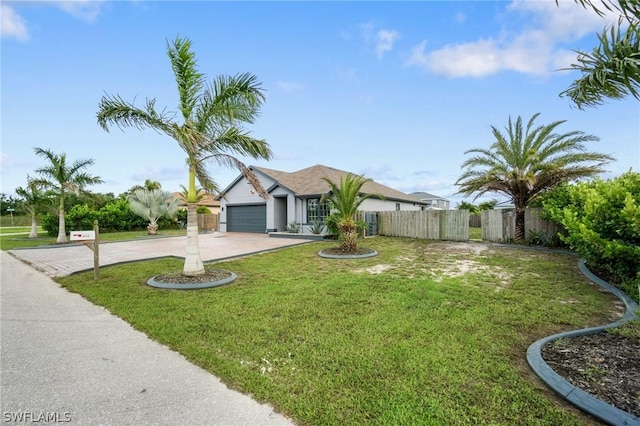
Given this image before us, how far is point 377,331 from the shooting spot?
4043 mm

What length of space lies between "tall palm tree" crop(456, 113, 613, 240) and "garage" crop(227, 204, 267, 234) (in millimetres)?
12824

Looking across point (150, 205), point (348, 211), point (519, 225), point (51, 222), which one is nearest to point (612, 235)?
point (519, 225)

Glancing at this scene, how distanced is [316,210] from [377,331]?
13658 millimetres

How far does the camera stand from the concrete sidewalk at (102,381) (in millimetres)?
2449

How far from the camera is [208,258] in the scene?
34.0ft

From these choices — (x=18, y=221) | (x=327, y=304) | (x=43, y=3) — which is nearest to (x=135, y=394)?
(x=327, y=304)

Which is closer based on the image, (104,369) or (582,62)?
(104,369)

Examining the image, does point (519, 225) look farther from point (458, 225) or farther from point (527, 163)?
point (527, 163)

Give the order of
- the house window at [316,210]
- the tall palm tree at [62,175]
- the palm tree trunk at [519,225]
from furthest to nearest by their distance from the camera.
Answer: the house window at [316,210], the tall palm tree at [62,175], the palm tree trunk at [519,225]

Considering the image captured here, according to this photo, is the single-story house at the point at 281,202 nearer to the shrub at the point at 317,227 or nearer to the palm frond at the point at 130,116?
the shrub at the point at 317,227

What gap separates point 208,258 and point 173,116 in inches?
205

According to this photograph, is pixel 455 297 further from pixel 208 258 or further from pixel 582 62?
pixel 208 258

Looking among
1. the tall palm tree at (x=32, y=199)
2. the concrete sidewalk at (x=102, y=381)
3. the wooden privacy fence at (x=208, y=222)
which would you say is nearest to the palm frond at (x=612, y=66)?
the concrete sidewalk at (x=102, y=381)

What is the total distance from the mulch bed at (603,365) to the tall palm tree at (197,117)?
244 inches
